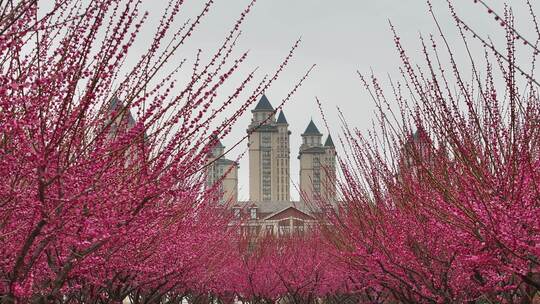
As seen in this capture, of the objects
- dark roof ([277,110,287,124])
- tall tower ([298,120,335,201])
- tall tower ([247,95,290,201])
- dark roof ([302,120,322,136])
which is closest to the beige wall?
tall tower ([247,95,290,201])

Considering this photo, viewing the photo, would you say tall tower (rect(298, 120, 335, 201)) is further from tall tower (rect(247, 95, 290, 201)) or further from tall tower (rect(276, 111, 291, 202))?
tall tower (rect(247, 95, 290, 201))

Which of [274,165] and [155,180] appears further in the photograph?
[274,165]

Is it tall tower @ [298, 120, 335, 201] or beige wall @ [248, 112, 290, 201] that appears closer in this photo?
beige wall @ [248, 112, 290, 201]

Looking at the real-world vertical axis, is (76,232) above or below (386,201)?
below

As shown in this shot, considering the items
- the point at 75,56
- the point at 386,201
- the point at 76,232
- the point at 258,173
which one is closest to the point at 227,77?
the point at 75,56

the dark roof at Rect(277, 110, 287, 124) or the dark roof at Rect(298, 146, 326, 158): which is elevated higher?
the dark roof at Rect(277, 110, 287, 124)

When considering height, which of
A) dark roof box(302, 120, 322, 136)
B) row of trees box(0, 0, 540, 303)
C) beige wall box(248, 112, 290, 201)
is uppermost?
dark roof box(302, 120, 322, 136)

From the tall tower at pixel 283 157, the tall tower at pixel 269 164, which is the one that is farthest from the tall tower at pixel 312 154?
the tall tower at pixel 269 164

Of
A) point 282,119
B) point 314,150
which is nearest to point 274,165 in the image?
point 314,150

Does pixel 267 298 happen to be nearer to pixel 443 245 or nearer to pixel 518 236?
pixel 443 245

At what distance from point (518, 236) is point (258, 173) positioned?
425ft

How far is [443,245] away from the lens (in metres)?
9.29

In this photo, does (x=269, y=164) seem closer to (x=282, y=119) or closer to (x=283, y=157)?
(x=283, y=157)

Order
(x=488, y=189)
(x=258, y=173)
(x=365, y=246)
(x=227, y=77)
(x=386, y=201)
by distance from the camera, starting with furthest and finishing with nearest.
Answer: (x=258, y=173)
(x=386, y=201)
(x=365, y=246)
(x=488, y=189)
(x=227, y=77)
